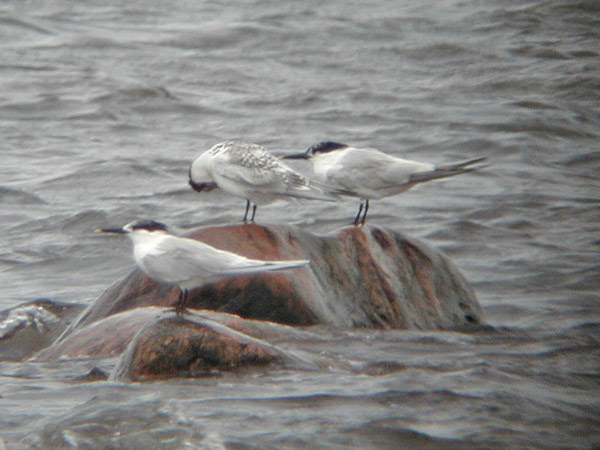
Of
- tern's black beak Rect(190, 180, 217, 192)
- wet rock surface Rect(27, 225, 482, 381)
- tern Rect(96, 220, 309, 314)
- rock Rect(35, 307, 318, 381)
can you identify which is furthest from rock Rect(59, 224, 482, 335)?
tern Rect(96, 220, 309, 314)

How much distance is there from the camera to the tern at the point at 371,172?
6.84 meters

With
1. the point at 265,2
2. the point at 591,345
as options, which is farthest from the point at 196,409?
the point at 265,2

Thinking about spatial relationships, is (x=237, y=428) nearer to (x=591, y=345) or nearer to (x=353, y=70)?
(x=591, y=345)

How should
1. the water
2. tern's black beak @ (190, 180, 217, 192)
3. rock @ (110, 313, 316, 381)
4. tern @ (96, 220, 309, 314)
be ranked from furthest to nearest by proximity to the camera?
tern's black beak @ (190, 180, 217, 192), tern @ (96, 220, 309, 314), rock @ (110, 313, 316, 381), the water

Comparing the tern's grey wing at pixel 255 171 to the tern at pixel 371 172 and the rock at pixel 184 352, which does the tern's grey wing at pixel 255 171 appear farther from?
the rock at pixel 184 352

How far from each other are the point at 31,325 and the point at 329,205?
4.33 metres

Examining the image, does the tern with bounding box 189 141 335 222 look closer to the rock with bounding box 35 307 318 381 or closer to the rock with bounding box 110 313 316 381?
the rock with bounding box 35 307 318 381

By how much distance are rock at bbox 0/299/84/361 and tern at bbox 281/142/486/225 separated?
2.17m

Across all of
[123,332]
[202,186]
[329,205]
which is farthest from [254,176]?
[329,205]

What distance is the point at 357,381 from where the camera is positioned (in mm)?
5066

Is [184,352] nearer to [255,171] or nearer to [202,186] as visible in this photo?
[255,171]

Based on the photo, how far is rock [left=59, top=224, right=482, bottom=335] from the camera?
240 inches

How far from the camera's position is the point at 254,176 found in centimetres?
638

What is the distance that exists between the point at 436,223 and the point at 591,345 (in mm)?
3689
